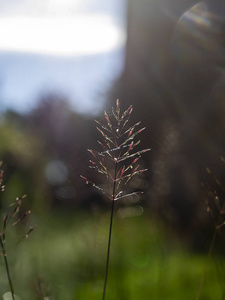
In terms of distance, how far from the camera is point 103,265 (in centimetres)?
230

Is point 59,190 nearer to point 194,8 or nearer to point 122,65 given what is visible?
point 194,8

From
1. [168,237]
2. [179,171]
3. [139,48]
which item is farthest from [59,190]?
[139,48]

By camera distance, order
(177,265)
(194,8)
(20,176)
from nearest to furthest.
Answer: (177,265), (20,176), (194,8)

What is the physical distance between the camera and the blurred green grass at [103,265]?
1712 millimetres

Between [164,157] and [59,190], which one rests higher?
[164,157]

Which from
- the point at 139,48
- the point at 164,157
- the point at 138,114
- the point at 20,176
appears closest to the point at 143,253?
the point at 20,176

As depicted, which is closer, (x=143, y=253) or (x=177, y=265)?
(x=177, y=265)

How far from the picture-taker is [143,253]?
2.61 m

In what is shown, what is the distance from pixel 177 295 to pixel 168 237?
27 centimetres

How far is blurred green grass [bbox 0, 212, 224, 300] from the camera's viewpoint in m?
1.71

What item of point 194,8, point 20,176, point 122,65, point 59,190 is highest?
point 194,8

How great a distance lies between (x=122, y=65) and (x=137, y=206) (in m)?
4.67

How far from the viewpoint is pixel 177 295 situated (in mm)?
1806

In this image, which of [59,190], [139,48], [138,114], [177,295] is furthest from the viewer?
[139,48]
